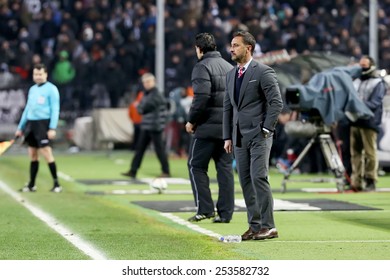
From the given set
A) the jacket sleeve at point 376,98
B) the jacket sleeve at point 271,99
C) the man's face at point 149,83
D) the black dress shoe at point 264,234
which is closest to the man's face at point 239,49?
the jacket sleeve at point 271,99

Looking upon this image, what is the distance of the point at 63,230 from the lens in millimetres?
14984

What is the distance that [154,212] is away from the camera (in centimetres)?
1772

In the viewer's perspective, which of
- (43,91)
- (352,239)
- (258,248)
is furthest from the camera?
(43,91)

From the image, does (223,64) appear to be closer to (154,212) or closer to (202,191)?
(202,191)

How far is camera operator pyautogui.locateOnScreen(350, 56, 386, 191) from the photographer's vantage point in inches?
856

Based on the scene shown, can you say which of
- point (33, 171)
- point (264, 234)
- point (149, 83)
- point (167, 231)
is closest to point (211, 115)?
point (167, 231)

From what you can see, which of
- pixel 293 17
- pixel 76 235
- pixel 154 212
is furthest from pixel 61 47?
pixel 76 235

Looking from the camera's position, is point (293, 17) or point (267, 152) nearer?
point (267, 152)

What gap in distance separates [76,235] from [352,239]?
2.99 meters

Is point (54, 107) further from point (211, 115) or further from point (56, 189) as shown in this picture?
point (211, 115)

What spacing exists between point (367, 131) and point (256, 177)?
849 centimetres

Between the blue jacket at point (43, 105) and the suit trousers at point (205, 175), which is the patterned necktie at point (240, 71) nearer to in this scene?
the suit trousers at point (205, 175)

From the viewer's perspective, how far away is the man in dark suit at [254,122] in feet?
44.4

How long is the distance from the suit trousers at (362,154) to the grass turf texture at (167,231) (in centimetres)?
84
